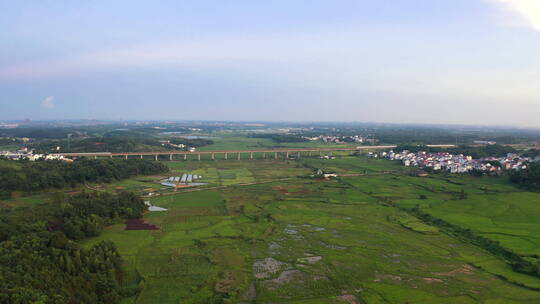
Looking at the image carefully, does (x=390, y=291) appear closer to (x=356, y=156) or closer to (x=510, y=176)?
(x=510, y=176)

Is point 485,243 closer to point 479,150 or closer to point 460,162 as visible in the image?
point 460,162

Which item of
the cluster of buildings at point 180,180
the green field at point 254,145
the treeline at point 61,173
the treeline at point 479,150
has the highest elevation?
the treeline at point 479,150

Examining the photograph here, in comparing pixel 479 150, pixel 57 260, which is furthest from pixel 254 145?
pixel 57 260

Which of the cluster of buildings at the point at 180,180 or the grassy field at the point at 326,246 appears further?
the cluster of buildings at the point at 180,180

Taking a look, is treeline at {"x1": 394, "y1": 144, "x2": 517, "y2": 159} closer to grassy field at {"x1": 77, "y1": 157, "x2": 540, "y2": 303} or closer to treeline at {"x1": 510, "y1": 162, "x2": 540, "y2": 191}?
treeline at {"x1": 510, "y1": 162, "x2": 540, "y2": 191}

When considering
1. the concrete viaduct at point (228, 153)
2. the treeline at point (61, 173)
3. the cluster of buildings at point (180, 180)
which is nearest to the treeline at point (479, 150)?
the concrete viaduct at point (228, 153)

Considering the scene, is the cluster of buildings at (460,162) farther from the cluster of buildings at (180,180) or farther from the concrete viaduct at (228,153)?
the cluster of buildings at (180,180)

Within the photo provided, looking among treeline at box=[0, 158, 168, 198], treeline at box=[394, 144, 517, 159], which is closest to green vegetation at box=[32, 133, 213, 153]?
treeline at box=[0, 158, 168, 198]
